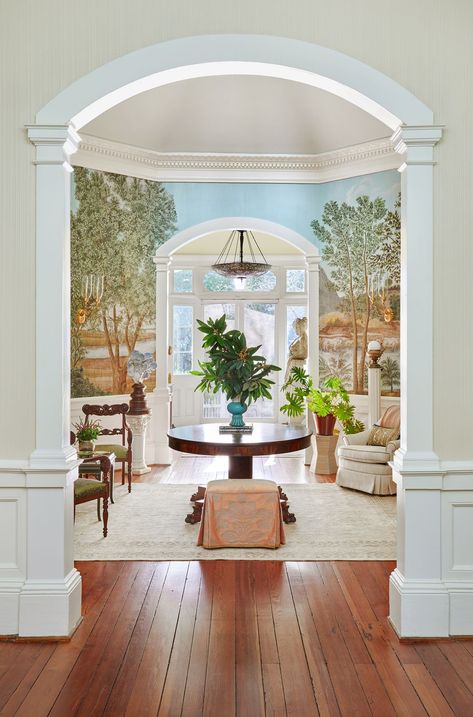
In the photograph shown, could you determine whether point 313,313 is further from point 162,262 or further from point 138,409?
point 138,409

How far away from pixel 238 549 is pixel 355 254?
4984 millimetres

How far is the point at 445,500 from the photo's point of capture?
12.4 ft

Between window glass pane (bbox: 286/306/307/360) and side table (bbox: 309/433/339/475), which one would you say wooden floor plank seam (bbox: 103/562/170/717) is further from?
window glass pane (bbox: 286/306/307/360)

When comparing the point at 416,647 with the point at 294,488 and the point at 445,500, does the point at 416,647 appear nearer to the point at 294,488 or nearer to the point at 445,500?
the point at 445,500

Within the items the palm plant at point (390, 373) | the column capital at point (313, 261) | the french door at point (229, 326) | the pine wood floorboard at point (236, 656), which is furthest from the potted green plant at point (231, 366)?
the french door at point (229, 326)

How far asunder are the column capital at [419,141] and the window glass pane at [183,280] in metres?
9.02

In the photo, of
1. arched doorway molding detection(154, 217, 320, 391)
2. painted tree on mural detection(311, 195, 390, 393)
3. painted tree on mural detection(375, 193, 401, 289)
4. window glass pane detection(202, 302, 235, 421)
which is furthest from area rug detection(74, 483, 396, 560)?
window glass pane detection(202, 302, 235, 421)

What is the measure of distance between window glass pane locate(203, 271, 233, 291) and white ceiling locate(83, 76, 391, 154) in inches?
152

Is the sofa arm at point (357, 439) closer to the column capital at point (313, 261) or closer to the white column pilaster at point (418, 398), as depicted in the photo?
the column capital at point (313, 261)

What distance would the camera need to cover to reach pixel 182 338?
12.5 m

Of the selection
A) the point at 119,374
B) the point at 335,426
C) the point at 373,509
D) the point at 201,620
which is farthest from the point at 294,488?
the point at 201,620

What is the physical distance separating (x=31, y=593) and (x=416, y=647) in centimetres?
214

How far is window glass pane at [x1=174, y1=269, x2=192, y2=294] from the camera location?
12617 millimetres

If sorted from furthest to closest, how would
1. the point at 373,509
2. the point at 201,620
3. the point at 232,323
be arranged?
the point at 232,323
the point at 373,509
the point at 201,620
